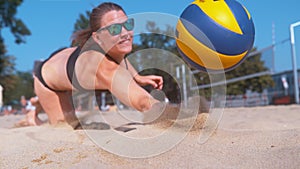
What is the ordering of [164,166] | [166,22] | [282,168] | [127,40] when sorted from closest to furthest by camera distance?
1. [282,168]
2. [164,166]
3. [166,22]
4. [127,40]

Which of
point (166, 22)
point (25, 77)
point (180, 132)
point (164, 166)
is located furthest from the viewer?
point (25, 77)

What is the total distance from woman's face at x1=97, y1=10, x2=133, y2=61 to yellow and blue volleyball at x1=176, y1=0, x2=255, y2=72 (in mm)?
682

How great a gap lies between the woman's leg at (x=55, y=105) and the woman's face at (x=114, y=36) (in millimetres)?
1258

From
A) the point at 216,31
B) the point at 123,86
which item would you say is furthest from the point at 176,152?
the point at 123,86

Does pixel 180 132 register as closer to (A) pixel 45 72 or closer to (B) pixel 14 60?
(A) pixel 45 72

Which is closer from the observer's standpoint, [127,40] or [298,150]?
[298,150]

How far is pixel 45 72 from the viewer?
3.93m

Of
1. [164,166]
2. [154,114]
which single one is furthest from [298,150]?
[154,114]

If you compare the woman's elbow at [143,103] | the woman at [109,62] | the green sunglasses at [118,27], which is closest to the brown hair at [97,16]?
the woman at [109,62]

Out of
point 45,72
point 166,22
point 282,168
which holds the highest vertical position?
point 166,22

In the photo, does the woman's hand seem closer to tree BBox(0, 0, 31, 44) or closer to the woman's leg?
the woman's leg

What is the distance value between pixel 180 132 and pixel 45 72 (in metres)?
2.20

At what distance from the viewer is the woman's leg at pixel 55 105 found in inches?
157

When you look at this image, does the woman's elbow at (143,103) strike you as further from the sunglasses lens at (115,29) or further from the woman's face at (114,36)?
the sunglasses lens at (115,29)
